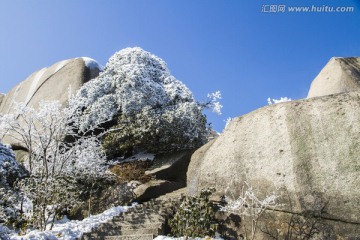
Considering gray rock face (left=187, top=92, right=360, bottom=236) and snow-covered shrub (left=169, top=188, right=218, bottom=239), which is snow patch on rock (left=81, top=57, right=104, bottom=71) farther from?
snow-covered shrub (left=169, top=188, right=218, bottom=239)

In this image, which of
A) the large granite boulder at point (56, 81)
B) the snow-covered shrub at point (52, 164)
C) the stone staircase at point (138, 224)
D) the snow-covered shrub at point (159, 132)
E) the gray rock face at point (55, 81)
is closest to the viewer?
the stone staircase at point (138, 224)

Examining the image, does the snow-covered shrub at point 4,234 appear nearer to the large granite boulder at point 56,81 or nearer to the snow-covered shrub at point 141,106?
the snow-covered shrub at point 141,106

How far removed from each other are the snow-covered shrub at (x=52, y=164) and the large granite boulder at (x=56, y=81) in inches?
243

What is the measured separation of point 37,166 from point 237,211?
7836mm

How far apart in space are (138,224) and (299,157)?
4.38m


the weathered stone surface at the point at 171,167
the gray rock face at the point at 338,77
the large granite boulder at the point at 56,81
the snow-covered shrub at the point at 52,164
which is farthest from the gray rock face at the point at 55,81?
the gray rock face at the point at 338,77

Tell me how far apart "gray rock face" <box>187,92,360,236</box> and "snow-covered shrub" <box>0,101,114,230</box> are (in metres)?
4.35

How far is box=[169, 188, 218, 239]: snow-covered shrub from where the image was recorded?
777cm

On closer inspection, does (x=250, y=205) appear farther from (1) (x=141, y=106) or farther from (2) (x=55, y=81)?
(2) (x=55, y=81)

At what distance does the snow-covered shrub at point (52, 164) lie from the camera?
971 cm

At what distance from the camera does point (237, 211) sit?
791 centimetres

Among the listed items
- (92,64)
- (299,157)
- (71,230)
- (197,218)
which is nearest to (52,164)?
(71,230)

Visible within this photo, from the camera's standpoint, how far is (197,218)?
7.80 meters

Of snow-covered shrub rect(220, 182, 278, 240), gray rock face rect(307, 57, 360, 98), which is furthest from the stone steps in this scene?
→ gray rock face rect(307, 57, 360, 98)
